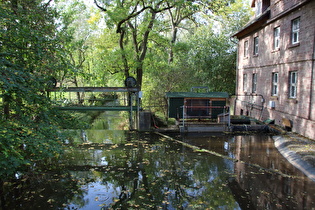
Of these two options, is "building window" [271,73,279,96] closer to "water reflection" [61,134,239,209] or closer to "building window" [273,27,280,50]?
"building window" [273,27,280,50]

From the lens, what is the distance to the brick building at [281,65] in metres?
12.8

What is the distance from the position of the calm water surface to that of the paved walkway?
10.6 inches

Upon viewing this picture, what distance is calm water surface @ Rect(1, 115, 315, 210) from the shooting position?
21.4 ft

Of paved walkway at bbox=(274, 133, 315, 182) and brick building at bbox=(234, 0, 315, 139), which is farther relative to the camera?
brick building at bbox=(234, 0, 315, 139)

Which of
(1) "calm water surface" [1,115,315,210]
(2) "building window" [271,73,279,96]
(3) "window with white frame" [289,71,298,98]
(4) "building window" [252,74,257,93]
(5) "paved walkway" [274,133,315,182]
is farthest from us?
(4) "building window" [252,74,257,93]

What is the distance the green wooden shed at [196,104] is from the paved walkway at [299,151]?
448 centimetres

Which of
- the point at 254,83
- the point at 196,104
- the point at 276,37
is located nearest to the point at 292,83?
the point at 276,37

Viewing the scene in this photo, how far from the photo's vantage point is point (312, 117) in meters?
12.3

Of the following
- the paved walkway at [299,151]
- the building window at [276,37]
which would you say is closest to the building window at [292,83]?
the paved walkway at [299,151]

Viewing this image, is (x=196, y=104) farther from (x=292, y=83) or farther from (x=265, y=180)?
(x=265, y=180)

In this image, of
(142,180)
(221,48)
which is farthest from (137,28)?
(142,180)

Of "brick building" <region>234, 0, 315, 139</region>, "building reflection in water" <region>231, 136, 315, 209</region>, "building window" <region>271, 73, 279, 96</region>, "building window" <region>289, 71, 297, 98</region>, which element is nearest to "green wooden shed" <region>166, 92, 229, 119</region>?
"building window" <region>271, 73, 279, 96</region>

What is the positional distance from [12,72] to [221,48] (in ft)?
78.0

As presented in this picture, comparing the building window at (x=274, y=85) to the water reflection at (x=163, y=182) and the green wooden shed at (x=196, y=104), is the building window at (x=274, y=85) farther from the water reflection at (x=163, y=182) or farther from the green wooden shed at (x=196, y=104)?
the water reflection at (x=163, y=182)
